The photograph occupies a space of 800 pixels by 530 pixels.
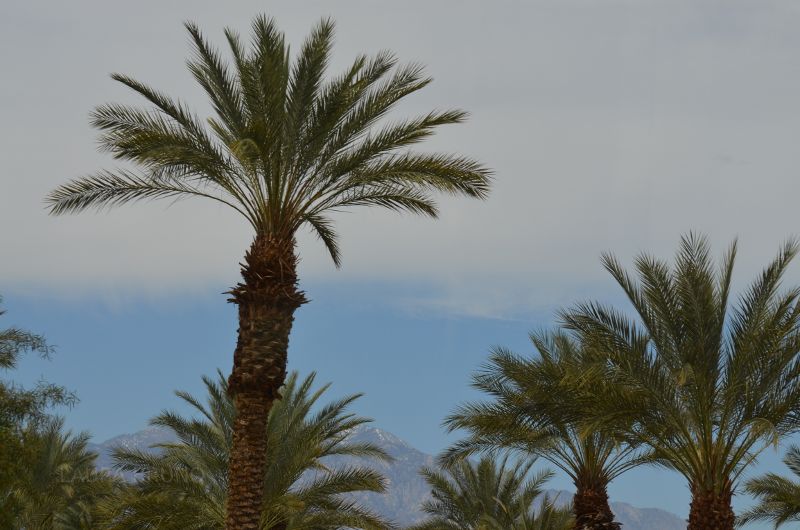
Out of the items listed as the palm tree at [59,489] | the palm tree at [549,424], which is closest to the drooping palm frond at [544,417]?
the palm tree at [549,424]

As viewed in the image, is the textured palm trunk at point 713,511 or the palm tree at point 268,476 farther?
the palm tree at point 268,476

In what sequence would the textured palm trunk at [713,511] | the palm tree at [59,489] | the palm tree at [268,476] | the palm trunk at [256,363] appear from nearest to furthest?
the palm trunk at [256,363]
the textured palm trunk at [713,511]
the palm tree at [268,476]
the palm tree at [59,489]

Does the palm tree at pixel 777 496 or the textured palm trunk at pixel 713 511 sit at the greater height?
the palm tree at pixel 777 496

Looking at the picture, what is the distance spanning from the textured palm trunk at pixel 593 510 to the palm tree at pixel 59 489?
13443mm

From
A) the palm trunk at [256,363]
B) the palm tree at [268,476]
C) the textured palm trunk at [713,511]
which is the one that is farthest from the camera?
the palm tree at [268,476]

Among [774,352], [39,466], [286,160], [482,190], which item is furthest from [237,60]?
[39,466]

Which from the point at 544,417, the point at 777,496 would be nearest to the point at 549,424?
the point at 544,417

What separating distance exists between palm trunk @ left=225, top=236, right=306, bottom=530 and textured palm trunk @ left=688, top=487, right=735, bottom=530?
7937 millimetres

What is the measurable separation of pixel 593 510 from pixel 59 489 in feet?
62.1

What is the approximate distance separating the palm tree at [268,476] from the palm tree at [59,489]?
14.5ft

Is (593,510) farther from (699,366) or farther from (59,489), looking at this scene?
(59,489)

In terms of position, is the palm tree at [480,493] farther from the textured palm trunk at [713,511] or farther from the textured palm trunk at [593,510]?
the textured palm trunk at [713,511]

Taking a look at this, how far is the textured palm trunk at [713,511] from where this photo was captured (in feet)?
63.0

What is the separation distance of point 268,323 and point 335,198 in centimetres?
277
